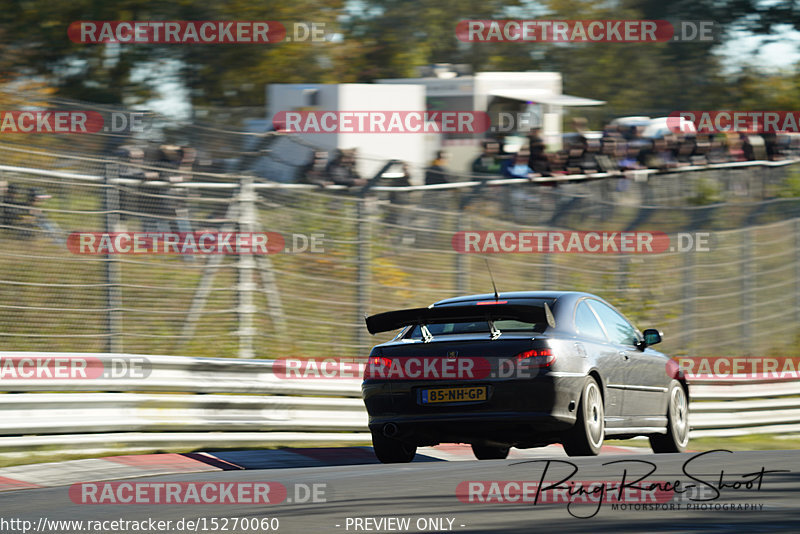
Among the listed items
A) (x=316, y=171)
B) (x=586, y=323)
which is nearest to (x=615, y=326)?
(x=586, y=323)

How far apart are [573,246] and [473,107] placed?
7356mm

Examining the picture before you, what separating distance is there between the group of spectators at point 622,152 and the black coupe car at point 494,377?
7.30 meters

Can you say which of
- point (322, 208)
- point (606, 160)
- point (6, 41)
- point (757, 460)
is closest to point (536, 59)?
point (6, 41)

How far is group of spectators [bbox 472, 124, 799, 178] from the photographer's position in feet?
58.5

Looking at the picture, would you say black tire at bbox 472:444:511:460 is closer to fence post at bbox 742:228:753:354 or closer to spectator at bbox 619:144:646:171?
spectator at bbox 619:144:646:171

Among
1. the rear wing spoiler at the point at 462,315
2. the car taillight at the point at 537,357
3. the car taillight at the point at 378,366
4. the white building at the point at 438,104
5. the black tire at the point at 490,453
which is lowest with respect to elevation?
the black tire at the point at 490,453

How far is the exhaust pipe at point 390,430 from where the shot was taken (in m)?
9.55

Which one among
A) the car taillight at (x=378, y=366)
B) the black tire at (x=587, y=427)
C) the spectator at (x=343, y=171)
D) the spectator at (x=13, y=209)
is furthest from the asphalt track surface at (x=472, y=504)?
the spectator at (x=343, y=171)

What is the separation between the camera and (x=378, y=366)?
969cm

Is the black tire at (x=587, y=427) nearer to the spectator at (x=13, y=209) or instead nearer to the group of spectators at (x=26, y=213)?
the group of spectators at (x=26, y=213)

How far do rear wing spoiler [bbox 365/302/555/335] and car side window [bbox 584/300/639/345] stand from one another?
1.06 metres

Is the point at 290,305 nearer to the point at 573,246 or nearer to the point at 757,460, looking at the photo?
the point at 573,246

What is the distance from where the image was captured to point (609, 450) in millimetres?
12117

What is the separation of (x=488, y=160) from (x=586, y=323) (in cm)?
986
